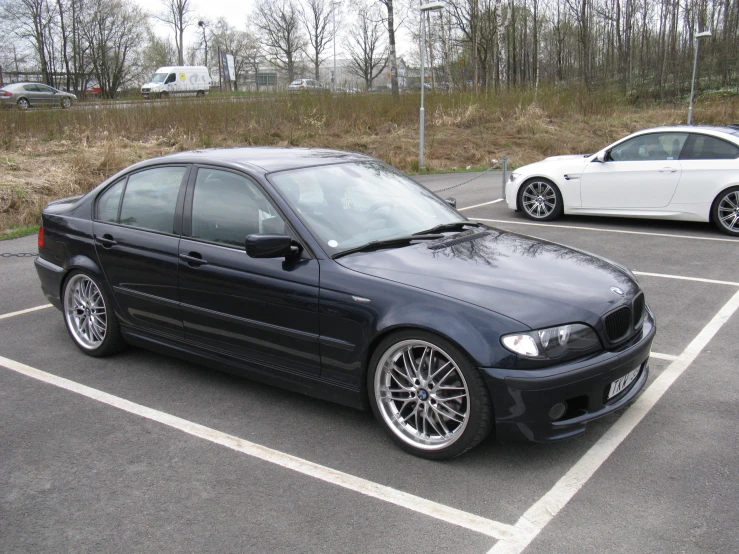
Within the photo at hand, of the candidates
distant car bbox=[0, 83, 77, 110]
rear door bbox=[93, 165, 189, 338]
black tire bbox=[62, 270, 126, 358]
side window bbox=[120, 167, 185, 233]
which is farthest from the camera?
distant car bbox=[0, 83, 77, 110]

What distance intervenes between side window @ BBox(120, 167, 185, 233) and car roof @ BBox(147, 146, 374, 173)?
0.39 ft

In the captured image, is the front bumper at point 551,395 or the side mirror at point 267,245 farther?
the side mirror at point 267,245

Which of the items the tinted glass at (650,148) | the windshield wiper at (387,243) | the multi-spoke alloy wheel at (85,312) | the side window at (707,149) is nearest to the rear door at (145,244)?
the multi-spoke alloy wheel at (85,312)

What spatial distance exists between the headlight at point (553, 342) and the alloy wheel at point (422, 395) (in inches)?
13.0

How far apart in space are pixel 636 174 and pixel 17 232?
1004 cm

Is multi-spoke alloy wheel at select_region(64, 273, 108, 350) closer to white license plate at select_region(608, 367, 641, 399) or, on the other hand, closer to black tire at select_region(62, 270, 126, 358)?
black tire at select_region(62, 270, 126, 358)

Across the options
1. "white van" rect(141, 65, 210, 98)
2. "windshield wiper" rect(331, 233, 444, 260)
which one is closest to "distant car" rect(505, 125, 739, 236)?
"windshield wiper" rect(331, 233, 444, 260)

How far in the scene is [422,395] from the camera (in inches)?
146

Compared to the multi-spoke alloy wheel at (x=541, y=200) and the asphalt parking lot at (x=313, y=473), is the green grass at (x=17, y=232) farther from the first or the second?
the multi-spoke alloy wheel at (x=541, y=200)

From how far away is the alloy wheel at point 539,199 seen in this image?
11406mm

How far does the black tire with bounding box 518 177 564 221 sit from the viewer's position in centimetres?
1137

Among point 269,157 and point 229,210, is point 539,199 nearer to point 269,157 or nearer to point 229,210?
point 269,157

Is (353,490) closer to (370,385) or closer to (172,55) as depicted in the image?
(370,385)

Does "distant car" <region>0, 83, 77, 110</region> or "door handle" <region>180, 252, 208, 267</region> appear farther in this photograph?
"distant car" <region>0, 83, 77, 110</region>
